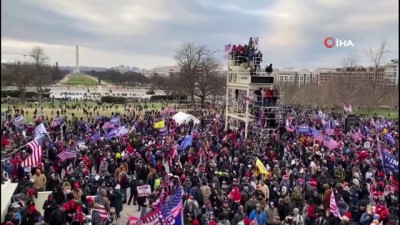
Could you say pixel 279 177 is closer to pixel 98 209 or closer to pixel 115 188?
pixel 115 188

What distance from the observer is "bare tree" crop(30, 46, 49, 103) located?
2534 inches

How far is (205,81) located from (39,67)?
24.3 m

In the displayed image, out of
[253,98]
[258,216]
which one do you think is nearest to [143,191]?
[258,216]

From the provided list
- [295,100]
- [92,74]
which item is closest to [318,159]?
[295,100]

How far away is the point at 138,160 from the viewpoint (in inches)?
698

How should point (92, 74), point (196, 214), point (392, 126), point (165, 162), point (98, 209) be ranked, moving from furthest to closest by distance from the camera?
1. point (92, 74)
2. point (392, 126)
3. point (165, 162)
4. point (196, 214)
5. point (98, 209)

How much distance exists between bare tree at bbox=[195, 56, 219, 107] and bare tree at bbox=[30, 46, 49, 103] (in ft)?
71.6

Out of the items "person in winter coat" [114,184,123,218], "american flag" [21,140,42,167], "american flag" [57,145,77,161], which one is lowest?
"person in winter coat" [114,184,123,218]

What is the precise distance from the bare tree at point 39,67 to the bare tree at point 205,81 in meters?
21.8

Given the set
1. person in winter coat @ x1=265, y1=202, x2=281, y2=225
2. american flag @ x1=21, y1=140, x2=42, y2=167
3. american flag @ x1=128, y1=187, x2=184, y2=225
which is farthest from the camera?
american flag @ x1=21, y1=140, x2=42, y2=167

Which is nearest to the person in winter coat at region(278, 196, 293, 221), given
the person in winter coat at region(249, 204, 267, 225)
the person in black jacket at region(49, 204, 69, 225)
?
the person in winter coat at region(249, 204, 267, 225)

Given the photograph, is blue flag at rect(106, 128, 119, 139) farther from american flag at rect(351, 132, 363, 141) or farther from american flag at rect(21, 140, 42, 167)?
american flag at rect(351, 132, 363, 141)

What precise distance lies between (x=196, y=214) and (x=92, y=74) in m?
193

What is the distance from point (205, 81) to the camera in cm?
6644
